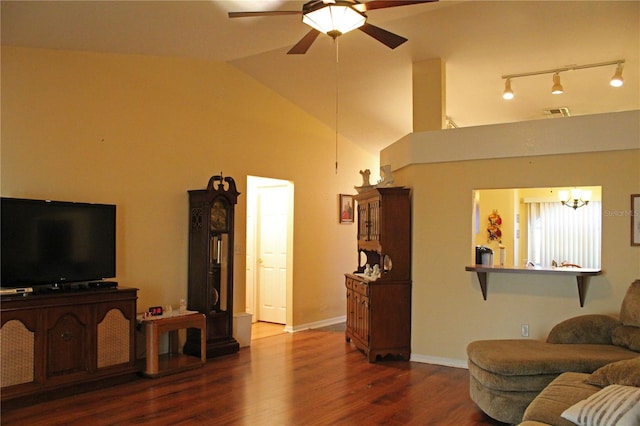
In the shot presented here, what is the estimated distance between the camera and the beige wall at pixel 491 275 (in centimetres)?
438

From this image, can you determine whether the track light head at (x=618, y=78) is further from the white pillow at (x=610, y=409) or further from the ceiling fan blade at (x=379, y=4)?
the white pillow at (x=610, y=409)

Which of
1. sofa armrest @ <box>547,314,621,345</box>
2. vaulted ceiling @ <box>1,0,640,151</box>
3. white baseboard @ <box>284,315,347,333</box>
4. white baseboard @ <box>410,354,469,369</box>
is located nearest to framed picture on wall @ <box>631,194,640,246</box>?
sofa armrest @ <box>547,314,621,345</box>

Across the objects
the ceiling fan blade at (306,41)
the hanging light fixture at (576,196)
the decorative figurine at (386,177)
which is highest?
the ceiling fan blade at (306,41)

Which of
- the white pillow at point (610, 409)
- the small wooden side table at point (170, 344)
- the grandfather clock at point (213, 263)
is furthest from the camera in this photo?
the grandfather clock at point (213, 263)

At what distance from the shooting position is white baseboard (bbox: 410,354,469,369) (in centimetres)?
500

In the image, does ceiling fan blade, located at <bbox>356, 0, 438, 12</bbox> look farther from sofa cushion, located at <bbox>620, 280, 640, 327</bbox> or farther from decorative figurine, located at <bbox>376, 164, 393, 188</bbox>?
sofa cushion, located at <bbox>620, 280, 640, 327</bbox>

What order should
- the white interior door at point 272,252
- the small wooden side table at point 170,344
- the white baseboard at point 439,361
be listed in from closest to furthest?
the small wooden side table at point 170,344 < the white baseboard at point 439,361 < the white interior door at point 272,252

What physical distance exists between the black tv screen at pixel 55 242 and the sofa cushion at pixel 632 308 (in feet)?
14.5

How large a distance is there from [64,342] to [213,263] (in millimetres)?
1811

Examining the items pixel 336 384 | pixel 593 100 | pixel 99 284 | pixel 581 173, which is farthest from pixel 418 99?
pixel 99 284

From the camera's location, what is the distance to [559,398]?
2.75 metres

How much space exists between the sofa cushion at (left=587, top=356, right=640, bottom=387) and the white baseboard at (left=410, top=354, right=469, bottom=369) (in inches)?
82.1

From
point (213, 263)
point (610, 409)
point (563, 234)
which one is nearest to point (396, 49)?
point (213, 263)

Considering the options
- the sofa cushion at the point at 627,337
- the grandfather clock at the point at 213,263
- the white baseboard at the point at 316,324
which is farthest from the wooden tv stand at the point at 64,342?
the sofa cushion at the point at 627,337
